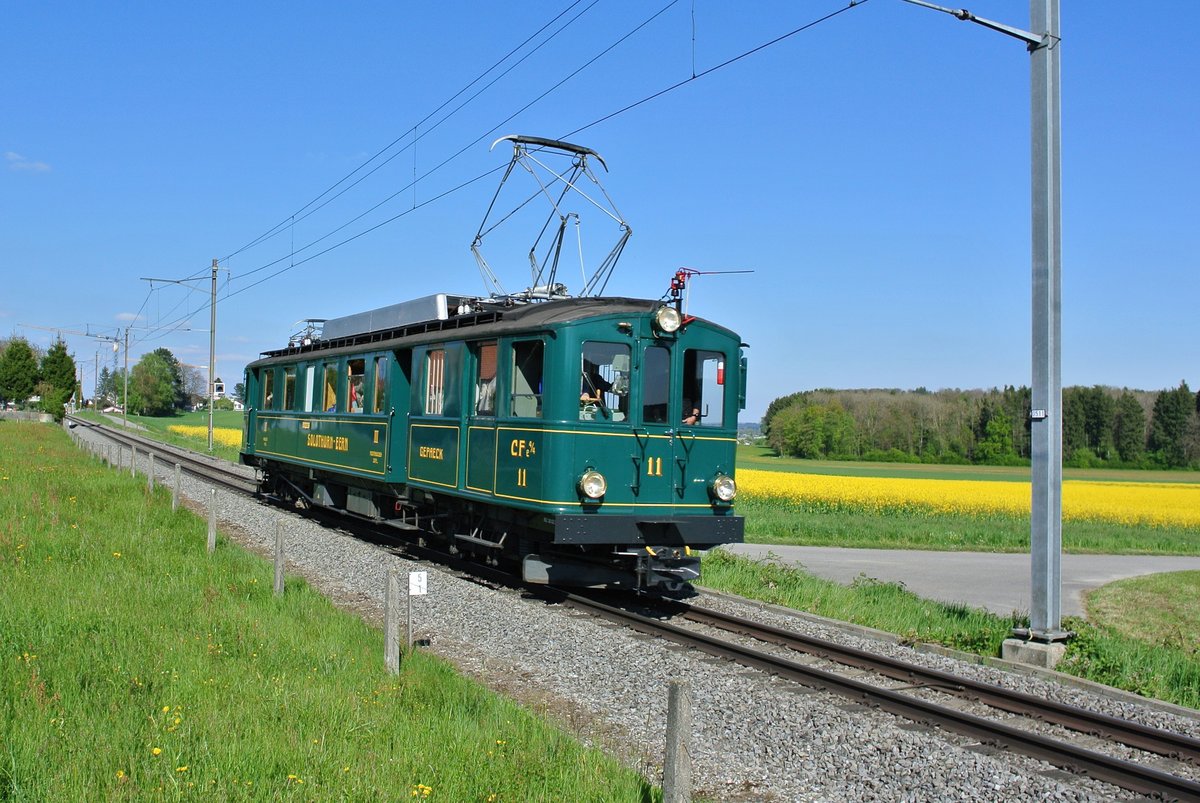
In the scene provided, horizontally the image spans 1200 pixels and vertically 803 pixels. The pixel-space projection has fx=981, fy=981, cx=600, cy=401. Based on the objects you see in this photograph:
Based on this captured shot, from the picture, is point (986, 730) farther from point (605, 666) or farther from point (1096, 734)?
point (605, 666)

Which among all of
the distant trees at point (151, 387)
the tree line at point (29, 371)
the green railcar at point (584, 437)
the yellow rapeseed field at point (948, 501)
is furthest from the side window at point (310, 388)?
the distant trees at point (151, 387)

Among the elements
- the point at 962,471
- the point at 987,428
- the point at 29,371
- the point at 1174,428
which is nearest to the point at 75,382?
the point at 29,371

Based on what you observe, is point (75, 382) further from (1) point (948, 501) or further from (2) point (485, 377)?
(2) point (485, 377)

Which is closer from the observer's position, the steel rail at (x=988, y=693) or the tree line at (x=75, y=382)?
the steel rail at (x=988, y=693)

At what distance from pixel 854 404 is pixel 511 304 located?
8294cm

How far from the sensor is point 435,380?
41.4 ft

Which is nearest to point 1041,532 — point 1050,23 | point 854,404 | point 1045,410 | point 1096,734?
point 1045,410

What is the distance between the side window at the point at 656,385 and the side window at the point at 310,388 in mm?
8854

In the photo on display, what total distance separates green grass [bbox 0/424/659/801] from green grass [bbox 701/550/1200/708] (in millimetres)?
5259

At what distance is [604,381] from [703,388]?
124cm

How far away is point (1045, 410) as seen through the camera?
9125 millimetres

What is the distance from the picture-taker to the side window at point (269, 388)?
20.6 metres

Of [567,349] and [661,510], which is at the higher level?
[567,349]

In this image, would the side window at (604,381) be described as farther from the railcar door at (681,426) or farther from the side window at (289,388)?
the side window at (289,388)
